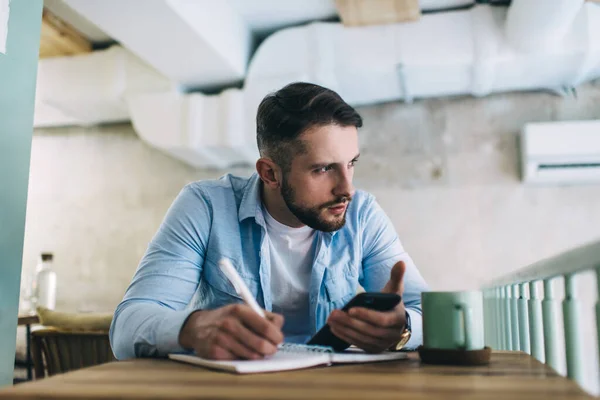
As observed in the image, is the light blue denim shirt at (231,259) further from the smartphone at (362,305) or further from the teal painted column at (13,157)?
the teal painted column at (13,157)

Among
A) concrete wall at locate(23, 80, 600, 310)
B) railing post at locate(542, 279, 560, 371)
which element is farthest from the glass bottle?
railing post at locate(542, 279, 560, 371)

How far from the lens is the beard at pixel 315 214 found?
1355 mm

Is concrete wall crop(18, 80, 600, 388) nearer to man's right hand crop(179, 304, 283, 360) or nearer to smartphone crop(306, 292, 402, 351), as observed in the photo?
smartphone crop(306, 292, 402, 351)

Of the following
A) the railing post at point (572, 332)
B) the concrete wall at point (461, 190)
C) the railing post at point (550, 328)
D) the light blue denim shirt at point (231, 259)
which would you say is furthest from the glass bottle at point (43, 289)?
the railing post at point (572, 332)

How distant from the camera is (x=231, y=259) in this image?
1368 mm

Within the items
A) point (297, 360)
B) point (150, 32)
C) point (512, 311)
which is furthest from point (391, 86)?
point (297, 360)

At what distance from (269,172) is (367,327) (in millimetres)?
675

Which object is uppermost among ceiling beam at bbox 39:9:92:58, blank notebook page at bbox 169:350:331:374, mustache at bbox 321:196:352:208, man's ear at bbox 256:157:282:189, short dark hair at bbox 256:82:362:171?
ceiling beam at bbox 39:9:92:58

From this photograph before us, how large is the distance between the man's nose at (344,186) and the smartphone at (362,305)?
39cm

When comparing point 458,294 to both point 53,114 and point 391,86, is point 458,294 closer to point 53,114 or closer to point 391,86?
point 391,86

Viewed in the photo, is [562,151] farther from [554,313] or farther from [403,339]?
[403,339]

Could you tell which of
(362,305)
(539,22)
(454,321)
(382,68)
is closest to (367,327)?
(362,305)

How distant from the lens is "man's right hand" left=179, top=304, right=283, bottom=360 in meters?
0.84

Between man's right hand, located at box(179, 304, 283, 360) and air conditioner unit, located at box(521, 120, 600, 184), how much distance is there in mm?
3175
